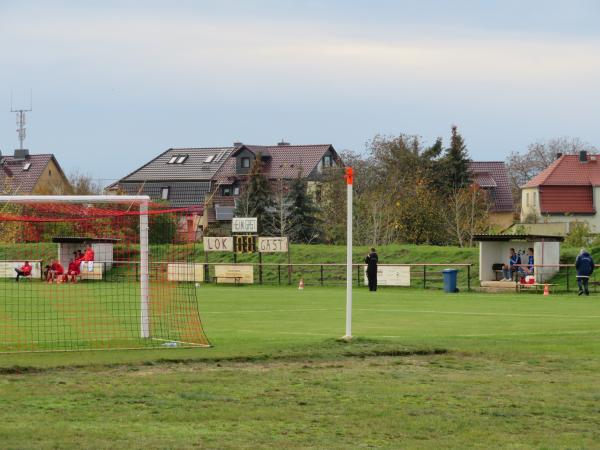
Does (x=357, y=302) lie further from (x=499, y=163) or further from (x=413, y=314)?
(x=499, y=163)

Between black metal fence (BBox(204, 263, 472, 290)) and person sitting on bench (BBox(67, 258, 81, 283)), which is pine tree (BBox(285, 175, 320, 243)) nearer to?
black metal fence (BBox(204, 263, 472, 290))

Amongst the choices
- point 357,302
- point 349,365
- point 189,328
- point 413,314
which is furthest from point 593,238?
point 349,365

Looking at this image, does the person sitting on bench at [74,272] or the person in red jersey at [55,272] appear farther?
the person in red jersey at [55,272]

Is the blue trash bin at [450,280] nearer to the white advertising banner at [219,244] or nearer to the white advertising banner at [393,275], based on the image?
the white advertising banner at [393,275]

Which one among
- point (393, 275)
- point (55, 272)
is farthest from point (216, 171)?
point (55, 272)

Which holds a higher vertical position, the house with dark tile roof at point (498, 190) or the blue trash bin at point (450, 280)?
the house with dark tile roof at point (498, 190)

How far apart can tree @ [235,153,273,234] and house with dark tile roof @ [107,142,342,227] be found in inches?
676

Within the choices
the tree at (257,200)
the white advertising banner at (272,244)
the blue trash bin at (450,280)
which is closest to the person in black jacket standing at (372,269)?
the blue trash bin at (450,280)

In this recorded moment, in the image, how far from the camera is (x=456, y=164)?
101 m

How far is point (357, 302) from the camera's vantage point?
37875 mm

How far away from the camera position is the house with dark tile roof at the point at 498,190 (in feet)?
389

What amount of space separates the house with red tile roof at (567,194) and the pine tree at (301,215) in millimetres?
27719

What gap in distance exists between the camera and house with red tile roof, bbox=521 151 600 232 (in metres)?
107

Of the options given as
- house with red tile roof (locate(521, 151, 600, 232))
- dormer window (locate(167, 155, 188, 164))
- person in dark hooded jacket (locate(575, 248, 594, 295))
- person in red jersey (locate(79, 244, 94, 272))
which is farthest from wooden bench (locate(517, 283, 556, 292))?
dormer window (locate(167, 155, 188, 164))
